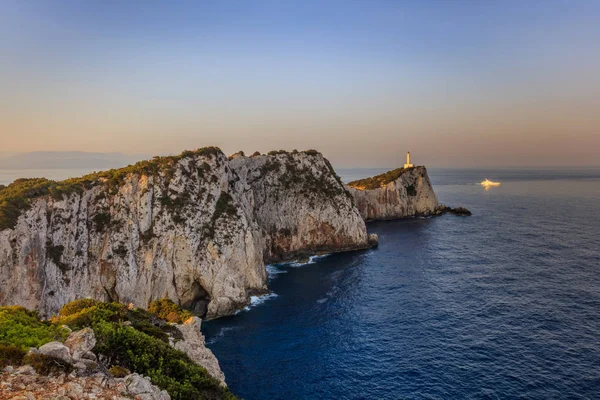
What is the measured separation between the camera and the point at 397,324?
49.2 m

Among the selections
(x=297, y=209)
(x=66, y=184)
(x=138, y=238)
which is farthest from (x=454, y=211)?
(x=66, y=184)

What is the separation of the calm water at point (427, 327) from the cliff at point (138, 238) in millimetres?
Answer: 7938

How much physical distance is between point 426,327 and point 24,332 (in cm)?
4513

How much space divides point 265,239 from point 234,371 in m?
A: 47.6

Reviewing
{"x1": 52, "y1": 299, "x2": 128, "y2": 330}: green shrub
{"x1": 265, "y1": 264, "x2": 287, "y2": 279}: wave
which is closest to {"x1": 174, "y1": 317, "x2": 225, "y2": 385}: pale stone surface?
{"x1": 52, "y1": 299, "x2": 128, "y2": 330}: green shrub

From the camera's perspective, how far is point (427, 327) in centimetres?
4769

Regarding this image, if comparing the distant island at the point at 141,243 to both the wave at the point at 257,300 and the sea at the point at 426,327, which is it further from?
the sea at the point at 426,327

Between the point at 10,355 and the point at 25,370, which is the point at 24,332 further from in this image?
the point at 25,370

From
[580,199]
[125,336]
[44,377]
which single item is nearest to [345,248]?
[125,336]

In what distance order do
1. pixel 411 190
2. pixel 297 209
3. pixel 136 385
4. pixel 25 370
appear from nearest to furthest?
pixel 25 370 → pixel 136 385 → pixel 297 209 → pixel 411 190

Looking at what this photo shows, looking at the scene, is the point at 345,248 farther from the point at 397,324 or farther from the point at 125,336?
the point at 125,336

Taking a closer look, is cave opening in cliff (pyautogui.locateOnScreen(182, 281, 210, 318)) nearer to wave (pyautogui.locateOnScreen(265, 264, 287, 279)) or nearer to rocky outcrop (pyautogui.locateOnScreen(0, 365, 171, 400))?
wave (pyautogui.locateOnScreen(265, 264, 287, 279))

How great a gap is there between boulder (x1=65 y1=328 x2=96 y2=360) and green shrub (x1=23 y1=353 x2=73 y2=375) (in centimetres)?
99

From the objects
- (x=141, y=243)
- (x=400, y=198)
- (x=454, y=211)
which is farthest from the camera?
(x=454, y=211)
